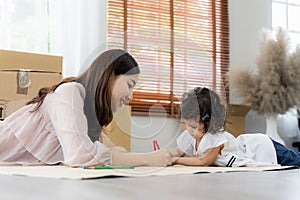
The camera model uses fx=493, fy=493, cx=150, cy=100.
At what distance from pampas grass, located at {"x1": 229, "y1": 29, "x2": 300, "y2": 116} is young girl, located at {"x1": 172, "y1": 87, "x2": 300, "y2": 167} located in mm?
718

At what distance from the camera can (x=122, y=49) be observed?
3.14ft

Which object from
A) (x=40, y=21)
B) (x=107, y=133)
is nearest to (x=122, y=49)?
(x=107, y=133)

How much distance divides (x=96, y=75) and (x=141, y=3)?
1.49m

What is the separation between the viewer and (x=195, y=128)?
104 centimetres

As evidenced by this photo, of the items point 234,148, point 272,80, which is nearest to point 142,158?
point 234,148

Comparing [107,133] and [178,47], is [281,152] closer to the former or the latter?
[107,133]

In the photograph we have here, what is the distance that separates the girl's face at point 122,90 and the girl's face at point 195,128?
0.42 ft

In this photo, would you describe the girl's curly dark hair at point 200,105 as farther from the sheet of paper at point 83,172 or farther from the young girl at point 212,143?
the sheet of paper at point 83,172

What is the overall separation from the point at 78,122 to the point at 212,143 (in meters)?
0.47

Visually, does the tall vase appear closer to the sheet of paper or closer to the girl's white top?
the girl's white top

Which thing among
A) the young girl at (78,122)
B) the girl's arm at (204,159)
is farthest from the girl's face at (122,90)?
the girl's arm at (204,159)

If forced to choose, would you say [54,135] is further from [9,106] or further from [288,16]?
[288,16]

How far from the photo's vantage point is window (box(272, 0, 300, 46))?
314 cm

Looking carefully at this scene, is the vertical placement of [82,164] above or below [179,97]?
below
